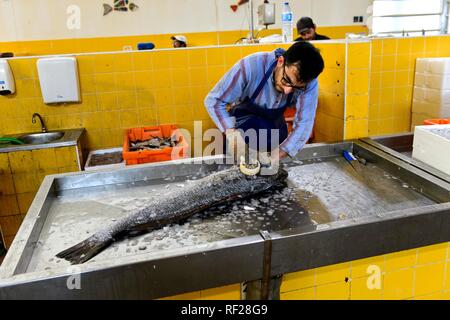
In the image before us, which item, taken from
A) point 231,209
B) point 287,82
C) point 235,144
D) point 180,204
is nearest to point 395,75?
point 287,82

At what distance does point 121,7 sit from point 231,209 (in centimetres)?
533

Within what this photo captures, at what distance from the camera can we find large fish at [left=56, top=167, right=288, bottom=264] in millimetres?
1593

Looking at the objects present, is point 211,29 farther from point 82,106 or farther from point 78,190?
point 78,190

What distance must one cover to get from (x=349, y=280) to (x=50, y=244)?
1.35 meters

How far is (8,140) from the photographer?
137 inches

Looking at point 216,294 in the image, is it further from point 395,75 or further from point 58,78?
point 395,75

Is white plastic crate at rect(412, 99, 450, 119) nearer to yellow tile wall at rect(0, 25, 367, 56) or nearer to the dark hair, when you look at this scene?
the dark hair

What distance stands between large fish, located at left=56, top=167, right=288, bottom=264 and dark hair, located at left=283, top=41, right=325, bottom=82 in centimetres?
54

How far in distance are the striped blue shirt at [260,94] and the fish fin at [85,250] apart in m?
1.14

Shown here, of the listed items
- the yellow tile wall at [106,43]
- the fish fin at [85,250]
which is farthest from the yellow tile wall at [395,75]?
the fish fin at [85,250]

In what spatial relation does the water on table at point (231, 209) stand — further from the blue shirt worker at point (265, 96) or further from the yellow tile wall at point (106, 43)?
the yellow tile wall at point (106, 43)

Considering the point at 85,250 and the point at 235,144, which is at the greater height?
the point at 235,144

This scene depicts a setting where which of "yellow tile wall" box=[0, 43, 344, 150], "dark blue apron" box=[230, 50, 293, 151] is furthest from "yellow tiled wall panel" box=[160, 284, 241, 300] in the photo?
"yellow tile wall" box=[0, 43, 344, 150]

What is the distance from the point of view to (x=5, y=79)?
3500 mm
